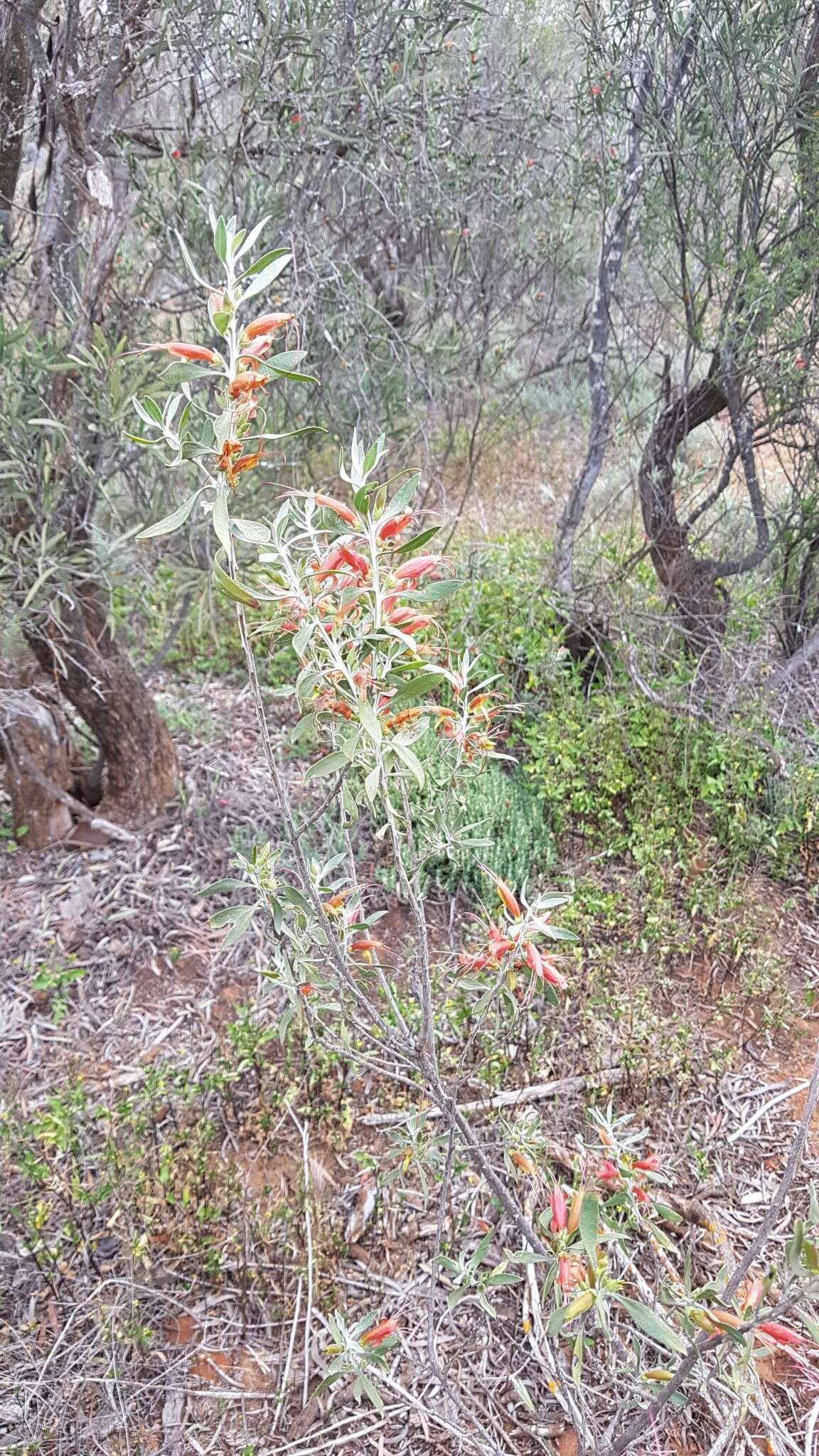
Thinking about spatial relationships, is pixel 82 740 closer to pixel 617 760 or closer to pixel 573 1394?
pixel 617 760

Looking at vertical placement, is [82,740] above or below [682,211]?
below

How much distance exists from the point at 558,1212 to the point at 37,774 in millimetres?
2296

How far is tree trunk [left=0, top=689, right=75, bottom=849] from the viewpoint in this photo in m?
2.78

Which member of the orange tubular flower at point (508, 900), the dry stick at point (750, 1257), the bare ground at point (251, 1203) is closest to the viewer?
the dry stick at point (750, 1257)

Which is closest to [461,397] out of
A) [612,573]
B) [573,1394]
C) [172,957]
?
[612,573]

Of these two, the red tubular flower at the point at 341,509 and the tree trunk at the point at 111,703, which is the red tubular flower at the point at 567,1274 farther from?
the tree trunk at the point at 111,703

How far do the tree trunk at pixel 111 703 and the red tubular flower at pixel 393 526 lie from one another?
1.72 m

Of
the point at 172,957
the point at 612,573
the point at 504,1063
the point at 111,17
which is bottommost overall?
the point at 172,957

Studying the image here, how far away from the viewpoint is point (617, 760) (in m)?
3.10

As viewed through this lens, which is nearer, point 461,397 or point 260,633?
point 260,633

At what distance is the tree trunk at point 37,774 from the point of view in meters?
2.78

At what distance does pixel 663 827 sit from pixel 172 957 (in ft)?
5.59

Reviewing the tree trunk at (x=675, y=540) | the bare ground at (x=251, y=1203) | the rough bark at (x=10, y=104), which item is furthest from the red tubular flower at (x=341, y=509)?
the tree trunk at (x=675, y=540)

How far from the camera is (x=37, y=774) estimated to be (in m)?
2.86
